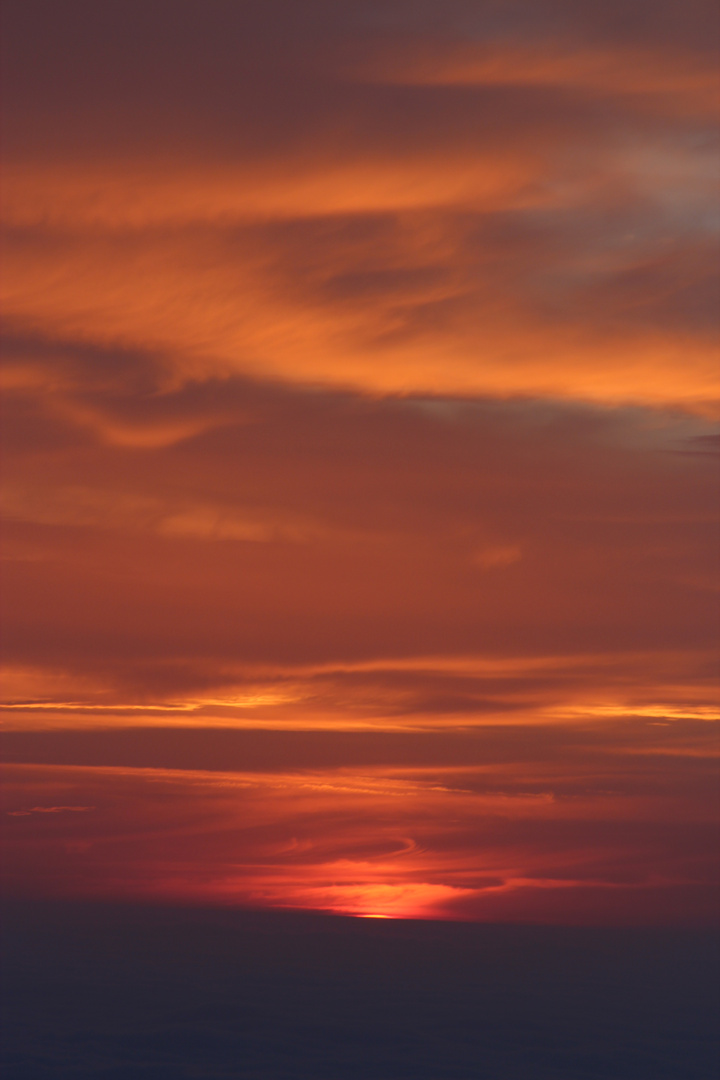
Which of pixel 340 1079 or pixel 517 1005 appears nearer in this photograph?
pixel 340 1079

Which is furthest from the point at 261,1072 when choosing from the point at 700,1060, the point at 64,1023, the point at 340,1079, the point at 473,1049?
the point at 700,1060

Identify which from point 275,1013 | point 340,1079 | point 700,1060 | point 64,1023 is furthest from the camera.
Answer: point 275,1013

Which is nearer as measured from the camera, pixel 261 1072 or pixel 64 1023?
pixel 261 1072

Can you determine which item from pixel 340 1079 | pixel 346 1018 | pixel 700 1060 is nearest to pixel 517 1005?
pixel 346 1018

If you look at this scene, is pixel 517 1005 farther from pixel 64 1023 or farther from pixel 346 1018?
pixel 64 1023

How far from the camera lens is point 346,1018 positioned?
184 metres

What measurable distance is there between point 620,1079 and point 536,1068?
36.2 feet

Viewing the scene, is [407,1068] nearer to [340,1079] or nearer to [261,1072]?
[340,1079]

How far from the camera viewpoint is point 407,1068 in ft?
482

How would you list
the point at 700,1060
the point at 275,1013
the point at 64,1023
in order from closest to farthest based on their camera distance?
1. the point at 700,1060
2. the point at 64,1023
3. the point at 275,1013

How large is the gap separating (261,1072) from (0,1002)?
66.4 meters

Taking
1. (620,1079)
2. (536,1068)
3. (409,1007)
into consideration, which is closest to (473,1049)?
(536,1068)

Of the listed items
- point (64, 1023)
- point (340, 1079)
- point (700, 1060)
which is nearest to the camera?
point (340, 1079)

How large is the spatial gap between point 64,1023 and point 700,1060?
A: 93.0 metres
